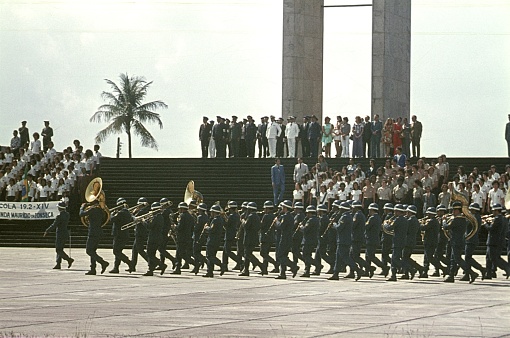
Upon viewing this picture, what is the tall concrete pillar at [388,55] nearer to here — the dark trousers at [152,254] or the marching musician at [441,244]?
the marching musician at [441,244]

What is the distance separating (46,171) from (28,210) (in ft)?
6.61

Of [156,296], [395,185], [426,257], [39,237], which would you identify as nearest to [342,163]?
[395,185]

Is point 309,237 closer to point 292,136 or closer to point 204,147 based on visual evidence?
point 292,136

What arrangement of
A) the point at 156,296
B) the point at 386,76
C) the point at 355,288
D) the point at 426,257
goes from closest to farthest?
the point at 156,296
the point at 355,288
the point at 426,257
the point at 386,76

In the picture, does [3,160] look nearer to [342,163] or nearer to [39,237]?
[39,237]

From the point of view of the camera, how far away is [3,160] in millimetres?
42531

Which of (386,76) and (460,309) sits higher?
(386,76)

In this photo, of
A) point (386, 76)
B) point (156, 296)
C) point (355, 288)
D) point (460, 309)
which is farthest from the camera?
point (386, 76)

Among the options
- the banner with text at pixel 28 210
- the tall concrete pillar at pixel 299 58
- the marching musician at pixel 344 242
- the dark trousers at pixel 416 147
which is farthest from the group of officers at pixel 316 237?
the tall concrete pillar at pixel 299 58

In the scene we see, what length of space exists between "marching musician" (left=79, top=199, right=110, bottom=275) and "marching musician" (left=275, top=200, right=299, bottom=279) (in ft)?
11.9

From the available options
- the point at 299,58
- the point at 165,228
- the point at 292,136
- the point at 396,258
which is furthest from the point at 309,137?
the point at 396,258

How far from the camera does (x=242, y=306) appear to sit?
1916 centimetres

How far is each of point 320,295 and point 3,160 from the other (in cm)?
2316

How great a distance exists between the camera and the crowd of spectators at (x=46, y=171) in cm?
3928
